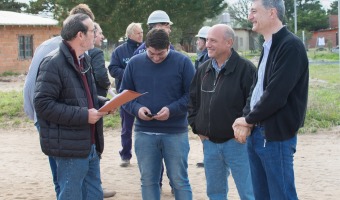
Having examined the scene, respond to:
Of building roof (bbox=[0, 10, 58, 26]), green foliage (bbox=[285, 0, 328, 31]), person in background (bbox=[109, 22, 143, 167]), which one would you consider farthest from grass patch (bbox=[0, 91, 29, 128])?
green foliage (bbox=[285, 0, 328, 31])

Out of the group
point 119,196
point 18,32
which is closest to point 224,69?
point 119,196

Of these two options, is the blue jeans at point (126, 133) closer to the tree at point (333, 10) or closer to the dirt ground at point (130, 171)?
the dirt ground at point (130, 171)

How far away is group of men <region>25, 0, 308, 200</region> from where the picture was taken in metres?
4.26

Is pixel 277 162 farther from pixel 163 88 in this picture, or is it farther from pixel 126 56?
pixel 126 56

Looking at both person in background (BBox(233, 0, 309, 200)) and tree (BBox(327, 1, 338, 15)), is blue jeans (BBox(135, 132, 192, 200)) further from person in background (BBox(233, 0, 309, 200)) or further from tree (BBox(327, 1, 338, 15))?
tree (BBox(327, 1, 338, 15))

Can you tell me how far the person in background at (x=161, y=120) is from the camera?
221 inches

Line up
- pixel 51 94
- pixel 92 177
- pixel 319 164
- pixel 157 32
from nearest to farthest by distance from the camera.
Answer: pixel 51 94 < pixel 92 177 < pixel 157 32 < pixel 319 164

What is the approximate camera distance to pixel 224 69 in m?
5.35

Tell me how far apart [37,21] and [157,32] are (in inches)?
1133

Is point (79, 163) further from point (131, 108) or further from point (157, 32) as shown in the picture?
point (157, 32)

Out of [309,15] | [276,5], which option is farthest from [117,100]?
[309,15]

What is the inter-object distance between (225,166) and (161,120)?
737mm

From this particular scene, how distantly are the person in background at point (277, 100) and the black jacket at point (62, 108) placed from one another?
4.08 ft

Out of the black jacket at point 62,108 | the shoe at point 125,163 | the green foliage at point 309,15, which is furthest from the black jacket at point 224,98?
the green foliage at point 309,15
